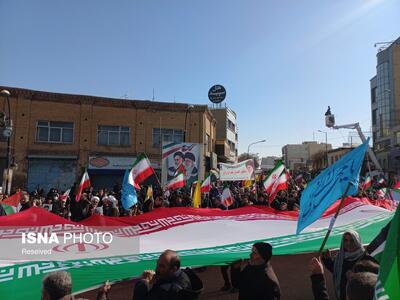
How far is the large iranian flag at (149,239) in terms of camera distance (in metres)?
4.33

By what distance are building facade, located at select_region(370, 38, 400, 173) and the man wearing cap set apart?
2131 inches

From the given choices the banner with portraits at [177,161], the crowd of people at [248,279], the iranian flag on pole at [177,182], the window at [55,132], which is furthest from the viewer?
the window at [55,132]

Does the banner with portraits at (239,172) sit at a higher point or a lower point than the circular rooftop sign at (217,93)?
lower

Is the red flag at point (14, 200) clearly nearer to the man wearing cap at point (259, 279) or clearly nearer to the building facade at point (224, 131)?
the man wearing cap at point (259, 279)

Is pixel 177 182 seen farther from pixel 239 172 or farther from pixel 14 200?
pixel 239 172

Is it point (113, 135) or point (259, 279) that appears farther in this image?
point (113, 135)

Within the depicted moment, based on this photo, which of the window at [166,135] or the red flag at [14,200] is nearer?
the red flag at [14,200]

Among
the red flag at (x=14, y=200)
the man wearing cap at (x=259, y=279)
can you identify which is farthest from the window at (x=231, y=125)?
the man wearing cap at (x=259, y=279)

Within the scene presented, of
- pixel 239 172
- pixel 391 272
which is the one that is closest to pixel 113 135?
pixel 239 172

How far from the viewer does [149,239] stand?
6301mm

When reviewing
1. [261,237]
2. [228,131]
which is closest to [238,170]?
[261,237]

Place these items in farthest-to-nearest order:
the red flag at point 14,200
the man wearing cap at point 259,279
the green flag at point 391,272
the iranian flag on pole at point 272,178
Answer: the iranian flag on pole at point 272,178
the red flag at point 14,200
the man wearing cap at point 259,279
the green flag at point 391,272

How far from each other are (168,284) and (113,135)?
34806mm

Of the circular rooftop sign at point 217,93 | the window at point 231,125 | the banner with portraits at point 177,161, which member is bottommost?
the banner with portraits at point 177,161
